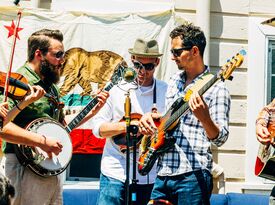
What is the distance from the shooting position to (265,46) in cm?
793

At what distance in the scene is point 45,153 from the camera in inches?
178

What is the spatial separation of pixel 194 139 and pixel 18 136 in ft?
3.89

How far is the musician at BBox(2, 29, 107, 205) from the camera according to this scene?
4.41 m

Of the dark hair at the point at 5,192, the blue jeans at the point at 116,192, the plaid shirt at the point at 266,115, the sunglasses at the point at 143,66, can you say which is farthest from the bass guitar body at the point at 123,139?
the dark hair at the point at 5,192

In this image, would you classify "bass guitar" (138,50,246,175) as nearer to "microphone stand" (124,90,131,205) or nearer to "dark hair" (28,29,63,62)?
"microphone stand" (124,90,131,205)

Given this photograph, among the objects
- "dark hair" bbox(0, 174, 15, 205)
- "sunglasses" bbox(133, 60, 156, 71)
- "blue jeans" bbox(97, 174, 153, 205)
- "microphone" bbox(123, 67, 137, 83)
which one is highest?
"sunglasses" bbox(133, 60, 156, 71)

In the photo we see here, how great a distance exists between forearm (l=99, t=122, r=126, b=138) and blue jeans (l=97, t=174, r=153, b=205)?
0.34 meters

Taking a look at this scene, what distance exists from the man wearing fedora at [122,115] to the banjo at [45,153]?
223 millimetres

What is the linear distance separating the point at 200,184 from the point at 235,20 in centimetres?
422

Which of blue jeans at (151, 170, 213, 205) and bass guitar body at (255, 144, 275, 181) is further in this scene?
bass guitar body at (255, 144, 275, 181)

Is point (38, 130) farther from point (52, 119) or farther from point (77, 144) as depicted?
point (77, 144)

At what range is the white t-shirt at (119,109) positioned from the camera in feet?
16.1

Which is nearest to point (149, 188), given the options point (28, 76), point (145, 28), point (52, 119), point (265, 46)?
point (52, 119)

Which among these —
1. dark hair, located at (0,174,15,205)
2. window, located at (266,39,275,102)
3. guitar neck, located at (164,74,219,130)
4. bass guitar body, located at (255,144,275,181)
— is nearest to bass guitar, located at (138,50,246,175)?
guitar neck, located at (164,74,219,130)
